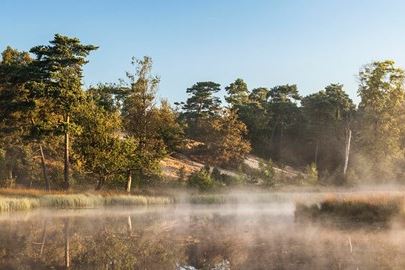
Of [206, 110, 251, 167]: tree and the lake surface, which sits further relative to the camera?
[206, 110, 251, 167]: tree

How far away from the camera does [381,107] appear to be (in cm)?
6606

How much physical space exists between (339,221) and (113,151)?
26694mm

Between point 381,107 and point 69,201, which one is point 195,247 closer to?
point 69,201

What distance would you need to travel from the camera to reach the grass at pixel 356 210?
22.9m

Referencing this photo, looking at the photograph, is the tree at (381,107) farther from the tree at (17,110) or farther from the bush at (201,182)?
the tree at (17,110)

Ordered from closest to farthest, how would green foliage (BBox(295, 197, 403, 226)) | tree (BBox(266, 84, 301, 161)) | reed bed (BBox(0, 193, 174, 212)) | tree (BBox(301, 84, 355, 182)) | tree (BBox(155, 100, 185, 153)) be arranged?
green foliage (BBox(295, 197, 403, 226))
reed bed (BBox(0, 193, 174, 212))
tree (BBox(155, 100, 185, 153))
tree (BBox(301, 84, 355, 182))
tree (BBox(266, 84, 301, 161))

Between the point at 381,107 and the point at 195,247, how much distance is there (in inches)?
2252

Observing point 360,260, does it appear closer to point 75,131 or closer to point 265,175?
point 75,131

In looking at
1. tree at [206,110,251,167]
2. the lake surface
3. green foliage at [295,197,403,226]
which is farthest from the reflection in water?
tree at [206,110,251,167]

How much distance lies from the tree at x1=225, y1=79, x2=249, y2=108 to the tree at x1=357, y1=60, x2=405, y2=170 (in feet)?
110

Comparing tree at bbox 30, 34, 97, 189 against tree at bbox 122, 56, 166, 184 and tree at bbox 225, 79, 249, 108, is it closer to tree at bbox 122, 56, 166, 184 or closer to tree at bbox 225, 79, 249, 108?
tree at bbox 122, 56, 166, 184

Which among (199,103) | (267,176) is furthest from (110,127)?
(199,103)

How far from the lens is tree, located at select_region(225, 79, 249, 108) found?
97312 millimetres

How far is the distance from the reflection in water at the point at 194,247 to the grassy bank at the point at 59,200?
30.8 feet
